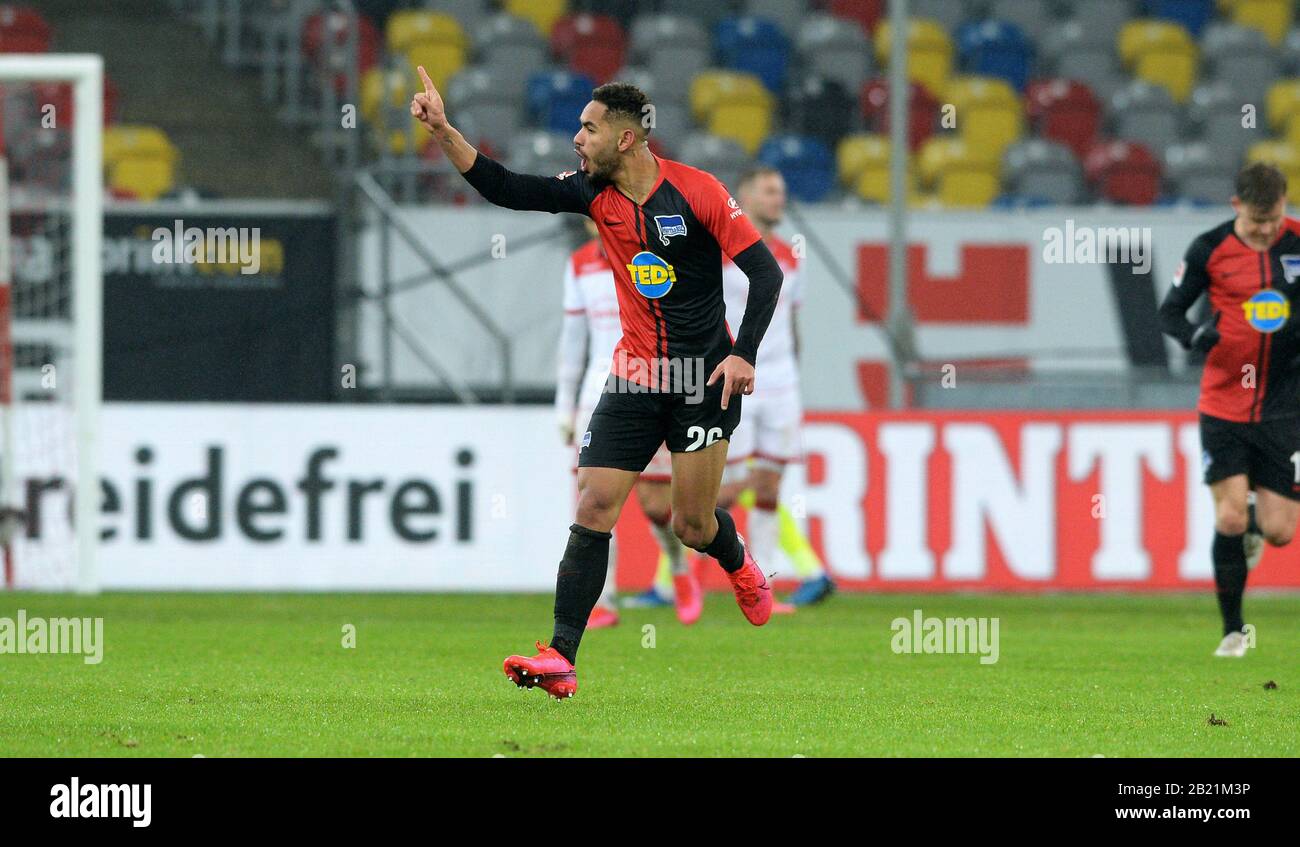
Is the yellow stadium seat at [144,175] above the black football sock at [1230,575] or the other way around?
above

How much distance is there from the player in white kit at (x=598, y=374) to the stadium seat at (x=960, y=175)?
8424 mm

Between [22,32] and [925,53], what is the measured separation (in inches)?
346

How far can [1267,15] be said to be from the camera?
21.1 m

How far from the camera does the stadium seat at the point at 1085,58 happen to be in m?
20.2

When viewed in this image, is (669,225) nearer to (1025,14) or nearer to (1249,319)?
(1249,319)

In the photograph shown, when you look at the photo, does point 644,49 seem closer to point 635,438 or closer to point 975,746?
point 635,438

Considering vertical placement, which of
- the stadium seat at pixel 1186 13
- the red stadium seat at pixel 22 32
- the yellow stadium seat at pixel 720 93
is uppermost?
the stadium seat at pixel 1186 13

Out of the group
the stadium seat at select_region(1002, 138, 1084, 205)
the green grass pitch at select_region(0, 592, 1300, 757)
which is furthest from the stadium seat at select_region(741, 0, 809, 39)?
the green grass pitch at select_region(0, 592, 1300, 757)

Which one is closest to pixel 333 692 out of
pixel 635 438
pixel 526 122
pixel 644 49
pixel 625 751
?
pixel 635 438

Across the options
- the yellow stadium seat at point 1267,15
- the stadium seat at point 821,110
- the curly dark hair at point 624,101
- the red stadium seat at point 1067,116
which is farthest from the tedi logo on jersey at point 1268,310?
the yellow stadium seat at point 1267,15

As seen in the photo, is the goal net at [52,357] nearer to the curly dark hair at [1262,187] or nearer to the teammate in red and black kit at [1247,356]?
the teammate in red and black kit at [1247,356]

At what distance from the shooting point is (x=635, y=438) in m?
7.01

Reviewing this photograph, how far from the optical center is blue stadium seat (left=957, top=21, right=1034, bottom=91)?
20.2 m
